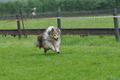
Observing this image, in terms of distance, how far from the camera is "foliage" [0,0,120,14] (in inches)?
2040

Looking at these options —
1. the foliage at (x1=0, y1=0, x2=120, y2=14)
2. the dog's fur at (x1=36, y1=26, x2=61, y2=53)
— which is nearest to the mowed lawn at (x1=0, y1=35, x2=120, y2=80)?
the dog's fur at (x1=36, y1=26, x2=61, y2=53)

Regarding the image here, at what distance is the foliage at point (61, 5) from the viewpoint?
51.8 metres

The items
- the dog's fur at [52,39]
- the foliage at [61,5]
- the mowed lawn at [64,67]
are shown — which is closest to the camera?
the mowed lawn at [64,67]

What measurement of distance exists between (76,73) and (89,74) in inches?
12.9

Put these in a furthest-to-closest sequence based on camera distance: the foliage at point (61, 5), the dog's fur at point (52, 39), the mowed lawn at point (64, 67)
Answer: the foliage at point (61, 5), the dog's fur at point (52, 39), the mowed lawn at point (64, 67)

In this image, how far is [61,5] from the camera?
57.2m

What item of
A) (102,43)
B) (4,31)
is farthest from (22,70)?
(4,31)

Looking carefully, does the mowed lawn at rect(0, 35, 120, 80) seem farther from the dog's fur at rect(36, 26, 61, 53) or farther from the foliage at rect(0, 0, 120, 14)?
the foliage at rect(0, 0, 120, 14)

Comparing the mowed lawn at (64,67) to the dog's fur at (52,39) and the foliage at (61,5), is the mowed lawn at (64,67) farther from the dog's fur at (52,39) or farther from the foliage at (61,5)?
the foliage at (61,5)

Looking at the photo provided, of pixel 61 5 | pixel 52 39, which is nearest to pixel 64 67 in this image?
pixel 52 39

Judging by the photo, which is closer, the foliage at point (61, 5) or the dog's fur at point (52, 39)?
the dog's fur at point (52, 39)

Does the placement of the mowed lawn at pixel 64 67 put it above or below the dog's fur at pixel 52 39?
below

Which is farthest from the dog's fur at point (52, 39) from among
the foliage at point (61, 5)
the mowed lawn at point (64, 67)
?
the foliage at point (61, 5)

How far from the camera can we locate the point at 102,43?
1516cm
